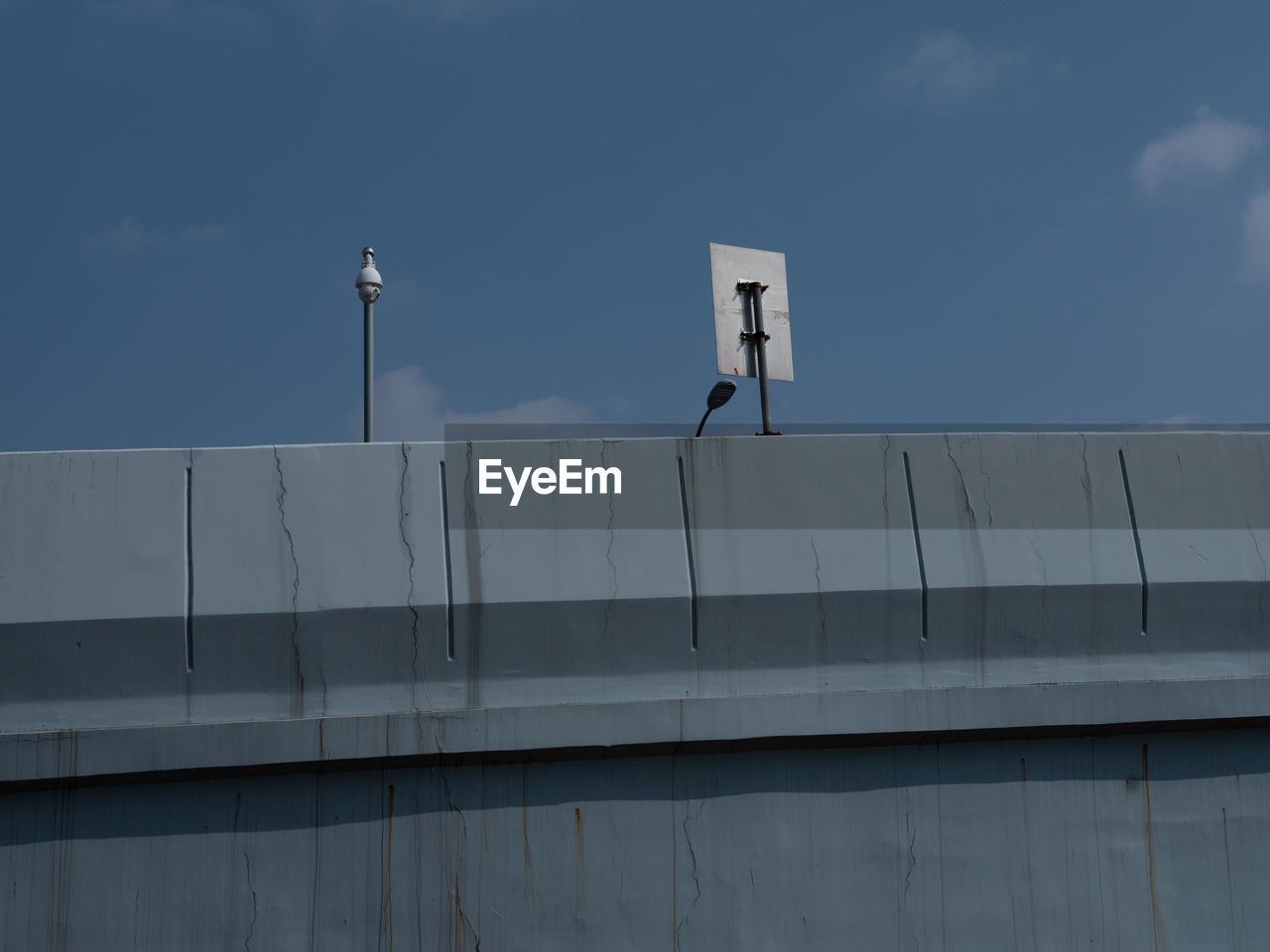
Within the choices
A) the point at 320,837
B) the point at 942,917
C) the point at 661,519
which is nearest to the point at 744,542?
the point at 661,519

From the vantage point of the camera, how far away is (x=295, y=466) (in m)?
5.83

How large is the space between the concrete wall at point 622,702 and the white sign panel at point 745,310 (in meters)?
1.66

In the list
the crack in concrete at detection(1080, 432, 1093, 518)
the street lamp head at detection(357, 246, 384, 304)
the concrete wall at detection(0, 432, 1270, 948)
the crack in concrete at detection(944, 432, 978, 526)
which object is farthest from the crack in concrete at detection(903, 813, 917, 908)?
the street lamp head at detection(357, 246, 384, 304)

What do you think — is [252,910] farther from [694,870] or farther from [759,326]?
[759,326]

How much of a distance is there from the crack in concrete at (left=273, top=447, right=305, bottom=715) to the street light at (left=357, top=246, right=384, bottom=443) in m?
3.93

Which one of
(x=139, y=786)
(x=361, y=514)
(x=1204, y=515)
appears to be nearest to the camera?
(x=139, y=786)

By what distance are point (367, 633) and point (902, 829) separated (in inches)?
120

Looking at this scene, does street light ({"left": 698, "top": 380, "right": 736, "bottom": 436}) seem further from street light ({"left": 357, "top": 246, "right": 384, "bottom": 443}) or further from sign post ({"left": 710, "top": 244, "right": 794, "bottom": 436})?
street light ({"left": 357, "top": 246, "right": 384, "bottom": 443})

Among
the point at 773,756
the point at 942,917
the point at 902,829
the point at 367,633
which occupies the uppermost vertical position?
the point at 367,633

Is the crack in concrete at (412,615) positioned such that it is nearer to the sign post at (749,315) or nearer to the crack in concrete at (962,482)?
the sign post at (749,315)

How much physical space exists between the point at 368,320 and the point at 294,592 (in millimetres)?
5642

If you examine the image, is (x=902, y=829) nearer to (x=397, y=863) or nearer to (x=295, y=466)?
(x=397, y=863)

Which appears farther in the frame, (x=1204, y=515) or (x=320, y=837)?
(x=1204, y=515)

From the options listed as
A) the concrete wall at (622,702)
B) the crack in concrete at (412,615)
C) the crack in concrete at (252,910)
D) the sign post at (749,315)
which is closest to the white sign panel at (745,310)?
the sign post at (749,315)
